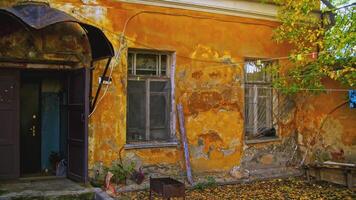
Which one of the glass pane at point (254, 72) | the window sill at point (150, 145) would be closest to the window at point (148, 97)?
the window sill at point (150, 145)

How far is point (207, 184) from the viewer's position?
8.71 metres

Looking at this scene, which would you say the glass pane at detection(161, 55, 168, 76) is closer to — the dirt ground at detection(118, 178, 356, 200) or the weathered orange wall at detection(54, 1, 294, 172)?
the weathered orange wall at detection(54, 1, 294, 172)

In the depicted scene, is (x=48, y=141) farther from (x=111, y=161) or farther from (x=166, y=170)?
(x=166, y=170)

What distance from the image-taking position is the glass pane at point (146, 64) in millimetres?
8680

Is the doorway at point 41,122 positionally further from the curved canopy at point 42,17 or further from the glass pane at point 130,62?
A: the curved canopy at point 42,17

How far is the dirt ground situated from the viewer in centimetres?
795

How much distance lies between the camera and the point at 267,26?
1015 cm

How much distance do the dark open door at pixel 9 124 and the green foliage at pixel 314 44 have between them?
18.9ft

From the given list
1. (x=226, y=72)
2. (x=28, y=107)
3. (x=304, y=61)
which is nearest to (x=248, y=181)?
(x=226, y=72)

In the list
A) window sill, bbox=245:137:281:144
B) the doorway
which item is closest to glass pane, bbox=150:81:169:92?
the doorway

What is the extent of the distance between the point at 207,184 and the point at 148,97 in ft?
7.44

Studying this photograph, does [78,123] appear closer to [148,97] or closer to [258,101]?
[148,97]

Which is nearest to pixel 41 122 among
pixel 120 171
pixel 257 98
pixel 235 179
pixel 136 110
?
pixel 136 110

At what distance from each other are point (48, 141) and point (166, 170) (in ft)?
9.53
